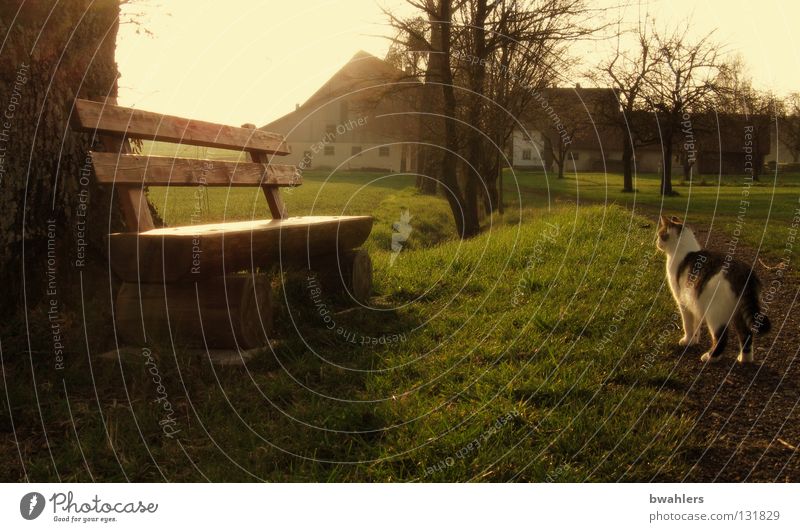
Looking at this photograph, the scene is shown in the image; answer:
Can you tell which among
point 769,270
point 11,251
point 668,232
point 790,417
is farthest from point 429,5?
point 790,417

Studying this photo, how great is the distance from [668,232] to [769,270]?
14.3 ft

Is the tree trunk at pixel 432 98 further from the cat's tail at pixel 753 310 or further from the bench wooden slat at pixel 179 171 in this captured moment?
the cat's tail at pixel 753 310

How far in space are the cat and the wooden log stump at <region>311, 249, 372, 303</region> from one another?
9.16 ft

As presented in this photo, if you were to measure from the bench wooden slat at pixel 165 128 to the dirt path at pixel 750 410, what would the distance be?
4.09 meters

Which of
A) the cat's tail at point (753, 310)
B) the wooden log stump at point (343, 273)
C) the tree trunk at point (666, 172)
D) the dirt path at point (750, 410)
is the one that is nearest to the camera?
the dirt path at point (750, 410)

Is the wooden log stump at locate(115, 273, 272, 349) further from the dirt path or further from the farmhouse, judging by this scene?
the farmhouse

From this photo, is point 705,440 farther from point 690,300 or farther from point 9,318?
point 9,318

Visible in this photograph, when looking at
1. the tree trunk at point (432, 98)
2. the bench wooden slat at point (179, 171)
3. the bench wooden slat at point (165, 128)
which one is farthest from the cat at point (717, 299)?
the tree trunk at point (432, 98)

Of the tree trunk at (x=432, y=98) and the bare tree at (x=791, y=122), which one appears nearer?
the tree trunk at (x=432, y=98)

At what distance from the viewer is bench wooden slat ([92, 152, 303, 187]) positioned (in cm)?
479

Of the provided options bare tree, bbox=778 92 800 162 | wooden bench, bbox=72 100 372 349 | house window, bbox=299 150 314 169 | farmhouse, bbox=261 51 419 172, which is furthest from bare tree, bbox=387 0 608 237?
farmhouse, bbox=261 51 419 172

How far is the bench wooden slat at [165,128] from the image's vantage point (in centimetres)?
485

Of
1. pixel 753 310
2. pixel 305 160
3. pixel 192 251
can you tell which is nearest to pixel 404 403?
pixel 192 251

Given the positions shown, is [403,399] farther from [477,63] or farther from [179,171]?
[477,63]
